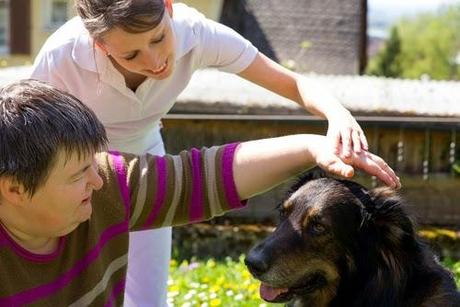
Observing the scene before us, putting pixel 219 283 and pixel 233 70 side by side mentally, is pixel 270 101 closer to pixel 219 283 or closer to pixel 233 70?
pixel 219 283

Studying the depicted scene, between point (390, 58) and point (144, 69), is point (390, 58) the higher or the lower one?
the lower one

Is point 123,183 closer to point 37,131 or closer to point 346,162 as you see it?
point 37,131

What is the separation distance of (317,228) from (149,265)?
41.0 inches

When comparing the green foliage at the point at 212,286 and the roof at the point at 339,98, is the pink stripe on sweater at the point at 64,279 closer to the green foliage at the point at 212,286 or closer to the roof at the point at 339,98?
the green foliage at the point at 212,286

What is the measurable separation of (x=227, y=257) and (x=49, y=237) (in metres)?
4.06

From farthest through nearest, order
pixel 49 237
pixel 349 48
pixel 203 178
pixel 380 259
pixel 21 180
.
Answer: pixel 349 48
pixel 380 259
pixel 203 178
pixel 49 237
pixel 21 180

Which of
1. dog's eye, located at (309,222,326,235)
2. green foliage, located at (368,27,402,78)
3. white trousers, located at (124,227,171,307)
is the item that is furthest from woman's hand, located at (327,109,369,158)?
green foliage, located at (368,27,402,78)

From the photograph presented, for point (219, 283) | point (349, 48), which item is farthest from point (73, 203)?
point (349, 48)

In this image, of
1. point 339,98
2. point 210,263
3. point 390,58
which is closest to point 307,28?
point 339,98

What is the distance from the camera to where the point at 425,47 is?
4759 centimetres

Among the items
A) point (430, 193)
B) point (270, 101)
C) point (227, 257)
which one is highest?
point (270, 101)

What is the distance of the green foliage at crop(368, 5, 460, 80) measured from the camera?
115 ft

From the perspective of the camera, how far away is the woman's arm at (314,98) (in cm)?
320

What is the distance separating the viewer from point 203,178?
10.6ft
